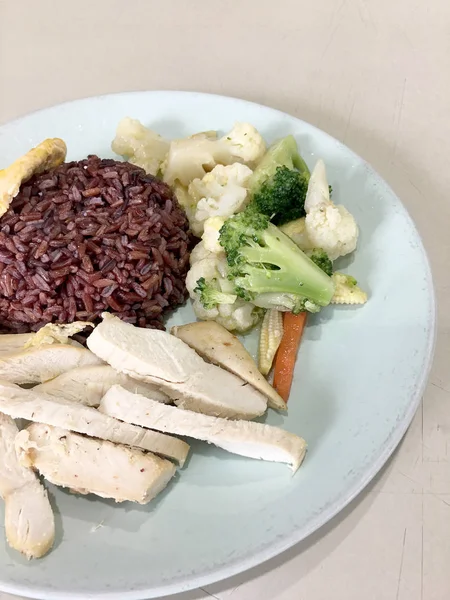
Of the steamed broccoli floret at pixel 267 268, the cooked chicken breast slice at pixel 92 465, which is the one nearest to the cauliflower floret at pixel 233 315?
the steamed broccoli floret at pixel 267 268

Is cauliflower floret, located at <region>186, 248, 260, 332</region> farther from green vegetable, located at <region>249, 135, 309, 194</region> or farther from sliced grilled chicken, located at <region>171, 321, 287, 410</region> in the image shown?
green vegetable, located at <region>249, 135, 309, 194</region>

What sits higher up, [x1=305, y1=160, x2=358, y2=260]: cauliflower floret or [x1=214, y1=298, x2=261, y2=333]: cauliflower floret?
[x1=305, y1=160, x2=358, y2=260]: cauliflower floret

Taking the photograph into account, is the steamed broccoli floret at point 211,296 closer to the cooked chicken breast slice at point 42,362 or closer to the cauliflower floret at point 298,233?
the cauliflower floret at point 298,233

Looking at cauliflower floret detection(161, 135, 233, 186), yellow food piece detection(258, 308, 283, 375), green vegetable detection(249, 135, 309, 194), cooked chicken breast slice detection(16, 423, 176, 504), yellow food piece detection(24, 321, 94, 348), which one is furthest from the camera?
cauliflower floret detection(161, 135, 233, 186)

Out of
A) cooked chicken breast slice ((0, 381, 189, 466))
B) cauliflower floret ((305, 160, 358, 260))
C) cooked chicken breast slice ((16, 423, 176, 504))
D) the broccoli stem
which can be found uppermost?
cauliflower floret ((305, 160, 358, 260))

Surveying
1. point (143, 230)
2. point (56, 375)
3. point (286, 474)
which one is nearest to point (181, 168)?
point (143, 230)

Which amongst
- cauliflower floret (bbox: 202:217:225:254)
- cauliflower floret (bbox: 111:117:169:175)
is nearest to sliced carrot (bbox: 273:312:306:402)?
cauliflower floret (bbox: 202:217:225:254)

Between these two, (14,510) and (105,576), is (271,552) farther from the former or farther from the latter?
(14,510)

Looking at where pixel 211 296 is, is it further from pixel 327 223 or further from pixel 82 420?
pixel 82 420
